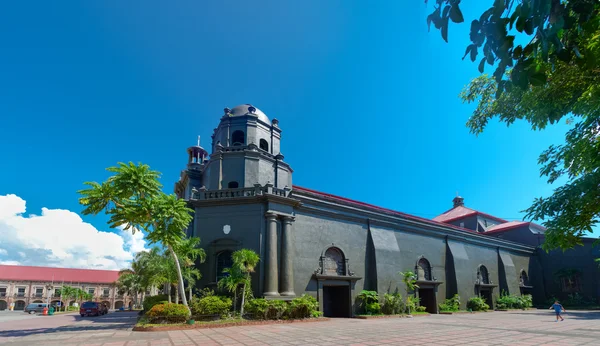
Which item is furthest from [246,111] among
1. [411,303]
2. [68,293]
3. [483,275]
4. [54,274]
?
[54,274]

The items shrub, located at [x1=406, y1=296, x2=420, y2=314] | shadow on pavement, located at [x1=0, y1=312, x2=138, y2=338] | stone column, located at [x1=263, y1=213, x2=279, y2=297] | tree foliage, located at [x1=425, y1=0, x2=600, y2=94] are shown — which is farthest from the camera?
shrub, located at [x1=406, y1=296, x2=420, y2=314]

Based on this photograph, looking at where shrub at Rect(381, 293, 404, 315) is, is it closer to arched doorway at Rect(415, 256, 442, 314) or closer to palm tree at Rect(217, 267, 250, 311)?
arched doorway at Rect(415, 256, 442, 314)

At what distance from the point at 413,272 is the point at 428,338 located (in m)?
15.7

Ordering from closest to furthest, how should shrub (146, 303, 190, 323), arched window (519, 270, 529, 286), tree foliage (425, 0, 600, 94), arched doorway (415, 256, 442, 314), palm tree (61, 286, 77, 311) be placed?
tree foliage (425, 0, 600, 94)
shrub (146, 303, 190, 323)
arched doorway (415, 256, 442, 314)
arched window (519, 270, 529, 286)
palm tree (61, 286, 77, 311)

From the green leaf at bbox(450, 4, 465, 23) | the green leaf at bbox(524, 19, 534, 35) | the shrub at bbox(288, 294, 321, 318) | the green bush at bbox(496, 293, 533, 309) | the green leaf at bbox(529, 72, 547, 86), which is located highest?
the green leaf at bbox(450, 4, 465, 23)

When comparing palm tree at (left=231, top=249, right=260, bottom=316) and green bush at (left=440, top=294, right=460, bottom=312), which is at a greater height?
palm tree at (left=231, top=249, right=260, bottom=316)

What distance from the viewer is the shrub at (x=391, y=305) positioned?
22562mm

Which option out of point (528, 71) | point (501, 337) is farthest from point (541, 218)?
point (501, 337)

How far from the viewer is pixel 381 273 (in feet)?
77.7

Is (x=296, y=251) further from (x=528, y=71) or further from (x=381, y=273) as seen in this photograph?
(x=528, y=71)

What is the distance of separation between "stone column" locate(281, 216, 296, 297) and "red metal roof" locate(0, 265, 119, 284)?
6409 cm

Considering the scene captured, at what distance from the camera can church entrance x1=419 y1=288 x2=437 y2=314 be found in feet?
88.9

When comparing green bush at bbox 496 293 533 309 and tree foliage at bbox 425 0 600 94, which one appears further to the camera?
green bush at bbox 496 293 533 309

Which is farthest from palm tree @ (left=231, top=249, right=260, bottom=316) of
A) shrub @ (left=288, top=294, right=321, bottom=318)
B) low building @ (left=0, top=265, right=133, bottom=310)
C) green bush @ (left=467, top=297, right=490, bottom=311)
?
low building @ (left=0, top=265, right=133, bottom=310)
